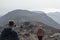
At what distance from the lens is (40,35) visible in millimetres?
19672

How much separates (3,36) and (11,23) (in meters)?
0.49

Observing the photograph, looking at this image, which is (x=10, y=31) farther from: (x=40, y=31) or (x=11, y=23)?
(x=40, y=31)

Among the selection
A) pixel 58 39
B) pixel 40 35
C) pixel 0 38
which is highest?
pixel 0 38

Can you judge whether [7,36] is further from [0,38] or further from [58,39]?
[58,39]

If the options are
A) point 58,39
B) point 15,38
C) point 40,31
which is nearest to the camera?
point 15,38

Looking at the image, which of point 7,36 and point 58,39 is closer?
point 7,36

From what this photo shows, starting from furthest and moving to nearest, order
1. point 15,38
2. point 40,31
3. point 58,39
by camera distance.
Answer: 1. point 58,39
2. point 40,31
3. point 15,38

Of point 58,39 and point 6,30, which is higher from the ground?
point 6,30

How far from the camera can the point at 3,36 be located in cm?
899

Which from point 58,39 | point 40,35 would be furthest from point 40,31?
point 58,39

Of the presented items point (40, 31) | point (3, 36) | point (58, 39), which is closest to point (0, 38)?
point (3, 36)

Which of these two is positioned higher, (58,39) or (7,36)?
(7,36)

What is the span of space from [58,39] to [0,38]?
17.1 m

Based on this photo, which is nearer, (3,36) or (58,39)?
(3,36)
